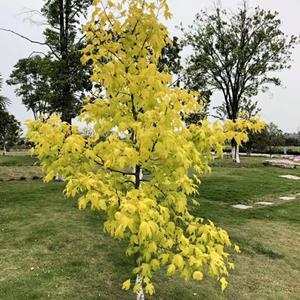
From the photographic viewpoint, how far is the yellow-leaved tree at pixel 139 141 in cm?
486

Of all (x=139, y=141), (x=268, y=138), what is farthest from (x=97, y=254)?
(x=268, y=138)

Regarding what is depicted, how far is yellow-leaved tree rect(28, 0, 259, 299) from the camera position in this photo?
486 centimetres

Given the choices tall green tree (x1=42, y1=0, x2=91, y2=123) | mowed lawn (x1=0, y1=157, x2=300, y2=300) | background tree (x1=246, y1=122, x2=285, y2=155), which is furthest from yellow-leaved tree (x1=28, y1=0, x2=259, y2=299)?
background tree (x1=246, y1=122, x2=285, y2=155)

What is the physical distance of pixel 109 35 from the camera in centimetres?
568

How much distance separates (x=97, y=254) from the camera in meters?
8.95

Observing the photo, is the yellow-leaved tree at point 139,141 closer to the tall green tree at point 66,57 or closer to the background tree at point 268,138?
the tall green tree at point 66,57

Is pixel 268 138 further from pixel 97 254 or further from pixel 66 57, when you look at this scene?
pixel 97 254

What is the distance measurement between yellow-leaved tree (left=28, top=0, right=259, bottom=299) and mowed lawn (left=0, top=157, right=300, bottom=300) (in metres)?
2.12

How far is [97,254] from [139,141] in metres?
5.04

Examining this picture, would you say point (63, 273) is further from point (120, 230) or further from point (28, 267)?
point (120, 230)

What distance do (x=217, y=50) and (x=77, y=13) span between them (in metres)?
17.5

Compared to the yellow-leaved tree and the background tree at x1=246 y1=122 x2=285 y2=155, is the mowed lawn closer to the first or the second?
the yellow-leaved tree

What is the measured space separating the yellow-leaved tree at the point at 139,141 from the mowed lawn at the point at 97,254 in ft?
6.97

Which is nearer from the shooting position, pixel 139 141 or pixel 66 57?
pixel 139 141
